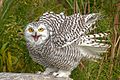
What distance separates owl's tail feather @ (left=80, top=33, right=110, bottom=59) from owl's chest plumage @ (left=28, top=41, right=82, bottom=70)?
0.08 m

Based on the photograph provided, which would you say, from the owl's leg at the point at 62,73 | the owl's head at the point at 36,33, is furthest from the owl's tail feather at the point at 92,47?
the owl's head at the point at 36,33

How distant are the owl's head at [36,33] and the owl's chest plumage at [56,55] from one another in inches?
2.7

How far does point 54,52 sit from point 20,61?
2.87ft

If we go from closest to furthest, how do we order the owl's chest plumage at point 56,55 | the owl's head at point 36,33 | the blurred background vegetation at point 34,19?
the owl's head at point 36,33 < the owl's chest plumage at point 56,55 < the blurred background vegetation at point 34,19

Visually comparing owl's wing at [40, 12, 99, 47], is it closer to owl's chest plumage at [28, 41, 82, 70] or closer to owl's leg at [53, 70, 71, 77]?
owl's chest plumage at [28, 41, 82, 70]

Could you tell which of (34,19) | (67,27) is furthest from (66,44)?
(34,19)

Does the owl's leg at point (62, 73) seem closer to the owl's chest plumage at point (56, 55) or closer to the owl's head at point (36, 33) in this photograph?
the owl's chest plumage at point (56, 55)

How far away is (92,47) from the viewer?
412 cm

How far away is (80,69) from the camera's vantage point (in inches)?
175

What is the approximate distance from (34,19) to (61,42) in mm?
1007

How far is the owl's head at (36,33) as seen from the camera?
372 centimetres

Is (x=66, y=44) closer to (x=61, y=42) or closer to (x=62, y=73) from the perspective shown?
(x=61, y=42)

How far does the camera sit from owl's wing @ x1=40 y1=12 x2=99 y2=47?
3.92 metres

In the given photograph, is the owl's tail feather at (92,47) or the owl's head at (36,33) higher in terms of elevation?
the owl's head at (36,33)
